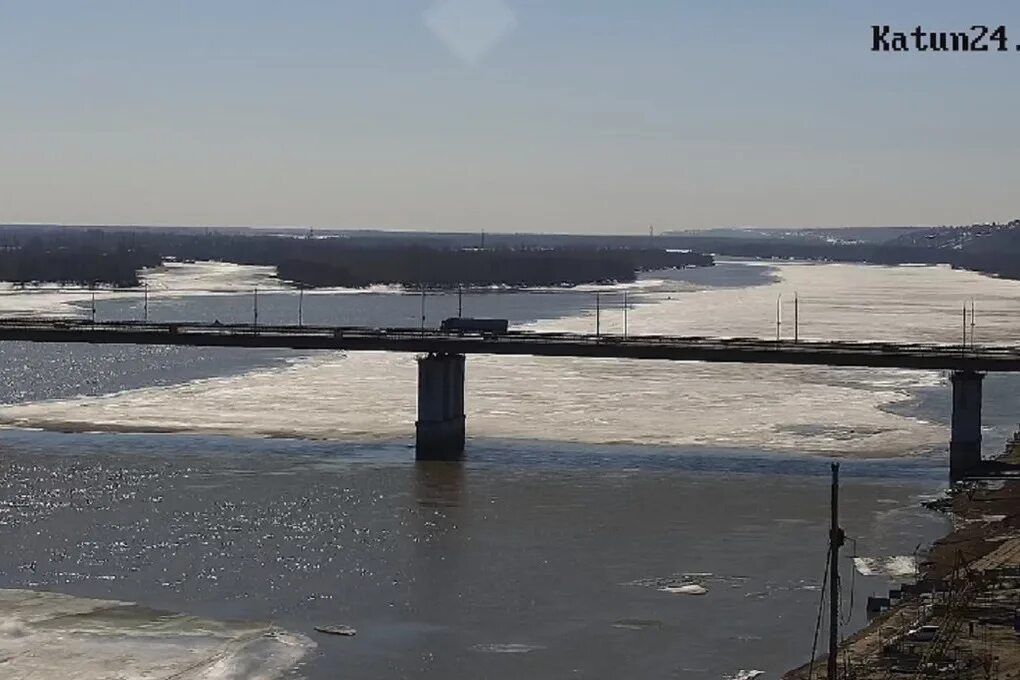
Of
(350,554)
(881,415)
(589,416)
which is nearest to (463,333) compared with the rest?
(589,416)

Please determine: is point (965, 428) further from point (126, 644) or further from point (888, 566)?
point (126, 644)

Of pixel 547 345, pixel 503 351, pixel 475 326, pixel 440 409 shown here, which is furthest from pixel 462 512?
pixel 475 326

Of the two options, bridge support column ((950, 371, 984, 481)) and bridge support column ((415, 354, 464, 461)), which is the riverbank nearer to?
bridge support column ((950, 371, 984, 481))

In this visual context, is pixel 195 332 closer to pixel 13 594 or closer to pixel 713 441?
pixel 713 441

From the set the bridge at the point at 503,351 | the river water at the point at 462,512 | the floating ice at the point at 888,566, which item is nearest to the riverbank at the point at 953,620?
the floating ice at the point at 888,566

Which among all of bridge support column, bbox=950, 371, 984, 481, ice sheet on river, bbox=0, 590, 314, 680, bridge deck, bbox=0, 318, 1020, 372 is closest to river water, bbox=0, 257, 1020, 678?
ice sheet on river, bbox=0, 590, 314, 680

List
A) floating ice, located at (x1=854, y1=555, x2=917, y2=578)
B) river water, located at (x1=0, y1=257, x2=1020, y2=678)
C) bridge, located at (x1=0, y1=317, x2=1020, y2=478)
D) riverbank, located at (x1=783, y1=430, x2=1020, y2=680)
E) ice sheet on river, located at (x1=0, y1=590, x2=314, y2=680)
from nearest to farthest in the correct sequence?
riverbank, located at (x1=783, y1=430, x2=1020, y2=680), ice sheet on river, located at (x1=0, y1=590, x2=314, y2=680), river water, located at (x1=0, y1=257, x2=1020, y2=678), floating ice, located at (x1=854, y1=555, x2=917, y2=578), bridge, located at (x1=0, y1=317, x2=1020, y2=478)
